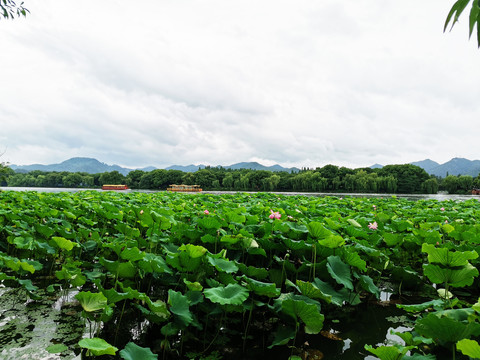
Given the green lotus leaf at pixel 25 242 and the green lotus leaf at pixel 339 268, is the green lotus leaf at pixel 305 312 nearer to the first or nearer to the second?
the green lotus leaf at pixel 339 268

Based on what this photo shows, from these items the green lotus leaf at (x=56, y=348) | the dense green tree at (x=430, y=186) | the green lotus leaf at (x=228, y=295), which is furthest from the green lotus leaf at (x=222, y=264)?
the dense green tree at (x=430, y=186)

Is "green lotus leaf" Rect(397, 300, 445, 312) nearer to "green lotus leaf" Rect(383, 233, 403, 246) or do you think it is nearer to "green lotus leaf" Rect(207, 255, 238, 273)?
"green lotus leaf" Rect(207, 255, 238, 273)

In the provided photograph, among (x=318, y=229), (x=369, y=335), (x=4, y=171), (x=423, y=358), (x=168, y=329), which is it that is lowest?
(x=369, y=335)

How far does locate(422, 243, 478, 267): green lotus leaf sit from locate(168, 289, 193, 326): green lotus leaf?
1.67 meters

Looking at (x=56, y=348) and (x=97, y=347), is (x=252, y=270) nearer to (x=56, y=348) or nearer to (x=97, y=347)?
(x=97, y=347)

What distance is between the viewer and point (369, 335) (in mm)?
2455

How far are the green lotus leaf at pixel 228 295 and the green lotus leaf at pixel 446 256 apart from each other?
129cm

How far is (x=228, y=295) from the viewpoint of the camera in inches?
72.9

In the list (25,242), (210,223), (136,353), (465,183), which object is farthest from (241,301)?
(465,183)

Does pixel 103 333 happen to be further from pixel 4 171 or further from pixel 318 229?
pixel 4 171

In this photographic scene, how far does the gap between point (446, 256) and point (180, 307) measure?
1.86m

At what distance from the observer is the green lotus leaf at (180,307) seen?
1.84 metres

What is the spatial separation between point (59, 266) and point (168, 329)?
10.2 ft

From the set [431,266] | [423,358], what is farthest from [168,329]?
[431,266]
